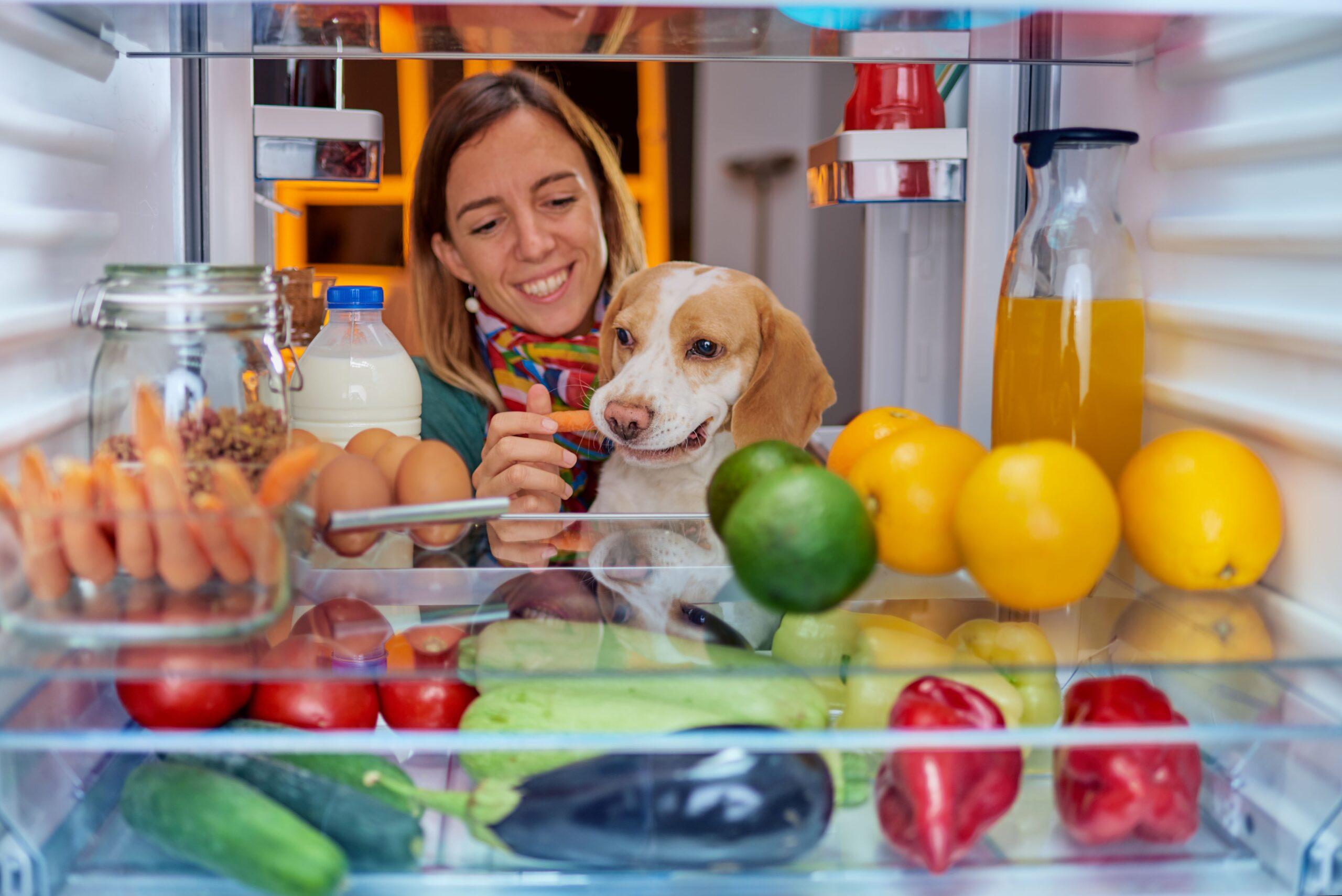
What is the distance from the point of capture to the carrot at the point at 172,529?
669 millimetres

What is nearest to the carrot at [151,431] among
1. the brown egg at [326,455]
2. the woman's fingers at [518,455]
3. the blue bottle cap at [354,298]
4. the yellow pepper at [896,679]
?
the brown egg at [326,455]

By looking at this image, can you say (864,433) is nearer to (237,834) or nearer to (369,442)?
(369,442)

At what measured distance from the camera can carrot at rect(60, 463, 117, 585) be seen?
0.67 m

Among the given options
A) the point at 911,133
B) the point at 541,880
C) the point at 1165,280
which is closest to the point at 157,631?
the point at 541,880

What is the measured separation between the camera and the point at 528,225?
1.49 m

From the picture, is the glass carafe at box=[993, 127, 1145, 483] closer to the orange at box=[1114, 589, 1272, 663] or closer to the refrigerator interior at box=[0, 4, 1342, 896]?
the refrigerator interior at box=[0, 4, 1342, 896]

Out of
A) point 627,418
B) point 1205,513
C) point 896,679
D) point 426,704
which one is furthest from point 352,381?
point 1205,513

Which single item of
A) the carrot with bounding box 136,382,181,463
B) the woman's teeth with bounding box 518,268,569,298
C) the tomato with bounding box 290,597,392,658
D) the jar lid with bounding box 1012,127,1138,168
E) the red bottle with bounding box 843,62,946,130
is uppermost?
the red bottle with bounding box 843,62,946,130

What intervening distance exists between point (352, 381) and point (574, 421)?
34 cm

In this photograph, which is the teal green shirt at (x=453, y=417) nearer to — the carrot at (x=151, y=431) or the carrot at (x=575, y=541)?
the carrot at (x=575, y=541)

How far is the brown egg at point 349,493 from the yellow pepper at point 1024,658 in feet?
1.42

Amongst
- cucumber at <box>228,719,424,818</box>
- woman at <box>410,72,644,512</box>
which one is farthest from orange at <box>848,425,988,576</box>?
woman at <box>410,72,644,512</box>

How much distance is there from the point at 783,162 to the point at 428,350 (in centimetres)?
52

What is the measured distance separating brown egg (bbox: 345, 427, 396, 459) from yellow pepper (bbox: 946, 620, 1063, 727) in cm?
49
